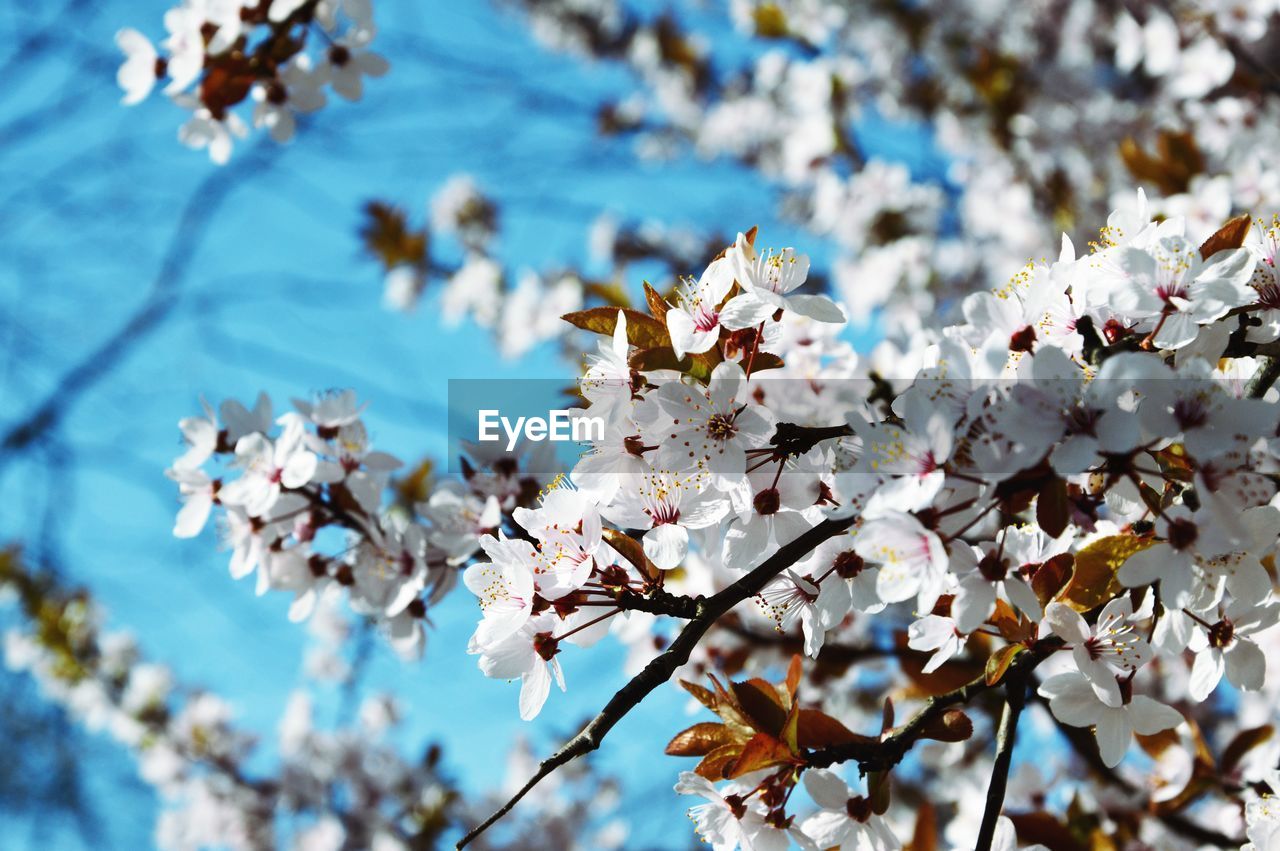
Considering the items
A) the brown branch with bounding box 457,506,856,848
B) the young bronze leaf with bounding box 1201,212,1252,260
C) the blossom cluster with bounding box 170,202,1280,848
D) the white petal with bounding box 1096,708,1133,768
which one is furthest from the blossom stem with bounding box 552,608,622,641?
the young bronze leaf with bounding box 1201,212,1252,260

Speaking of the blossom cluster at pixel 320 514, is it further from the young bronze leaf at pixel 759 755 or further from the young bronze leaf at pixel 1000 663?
the young bronze leaf at pixel 1000 663

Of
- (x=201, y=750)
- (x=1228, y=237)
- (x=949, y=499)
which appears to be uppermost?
(x=1228, y=237)

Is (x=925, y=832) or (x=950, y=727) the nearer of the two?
(x=950, y=727)

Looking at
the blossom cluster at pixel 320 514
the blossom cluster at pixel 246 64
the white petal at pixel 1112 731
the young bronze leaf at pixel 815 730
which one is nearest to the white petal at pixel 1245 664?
the white petal at pixel 1112 731

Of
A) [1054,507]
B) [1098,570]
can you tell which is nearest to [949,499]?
[1054,507]

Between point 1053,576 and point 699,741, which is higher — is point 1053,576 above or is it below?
above

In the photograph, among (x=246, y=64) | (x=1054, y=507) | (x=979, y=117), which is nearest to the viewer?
(x=1054, y=507)

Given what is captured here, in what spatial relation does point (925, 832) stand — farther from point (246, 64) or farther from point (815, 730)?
point (246, 64)

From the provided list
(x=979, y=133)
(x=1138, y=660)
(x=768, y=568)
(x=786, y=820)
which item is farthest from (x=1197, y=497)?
(x=979, y=133)
